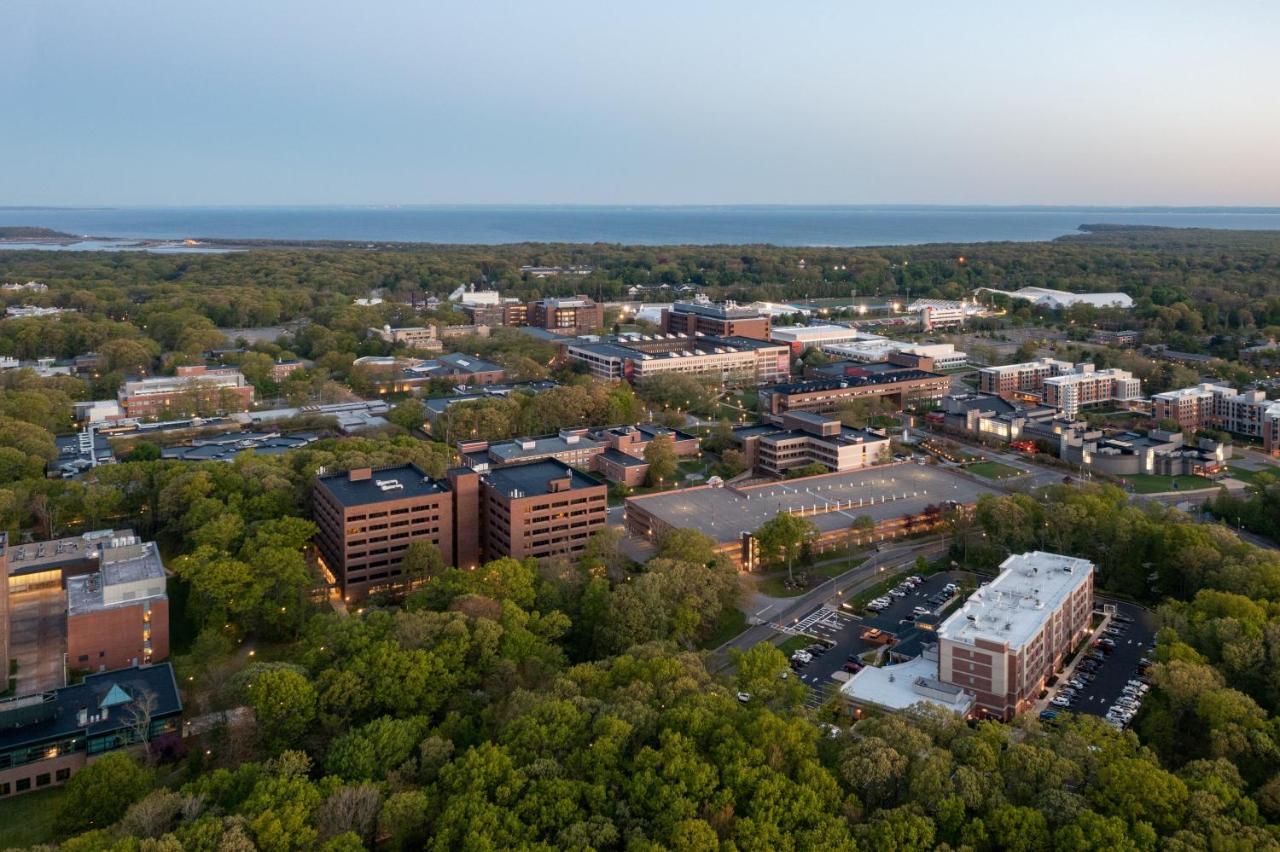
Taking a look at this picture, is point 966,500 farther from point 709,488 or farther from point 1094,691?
point 1094,691

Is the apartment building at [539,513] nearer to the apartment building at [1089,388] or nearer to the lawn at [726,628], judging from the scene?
the lawn at [726,628]

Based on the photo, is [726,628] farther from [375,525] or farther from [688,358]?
[688,358]

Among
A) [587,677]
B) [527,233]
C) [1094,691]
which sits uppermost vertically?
[527,233]

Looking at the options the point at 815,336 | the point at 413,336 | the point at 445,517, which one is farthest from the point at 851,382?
the point at 413,336

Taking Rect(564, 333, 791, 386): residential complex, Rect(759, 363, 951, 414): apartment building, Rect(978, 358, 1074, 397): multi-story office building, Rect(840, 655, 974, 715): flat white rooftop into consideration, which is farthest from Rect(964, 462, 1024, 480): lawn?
Rect(564, 333, 791, 386): residential complex

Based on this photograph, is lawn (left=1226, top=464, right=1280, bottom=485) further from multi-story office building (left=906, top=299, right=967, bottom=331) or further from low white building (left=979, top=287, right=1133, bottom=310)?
low white building (left=979, top=287, right=1133, bottom=310)

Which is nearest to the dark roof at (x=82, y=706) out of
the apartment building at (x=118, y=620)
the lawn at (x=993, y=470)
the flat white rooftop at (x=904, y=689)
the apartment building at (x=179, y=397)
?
the apartment building at (x=118, y=620)

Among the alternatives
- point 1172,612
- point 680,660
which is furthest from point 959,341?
point 680,660
